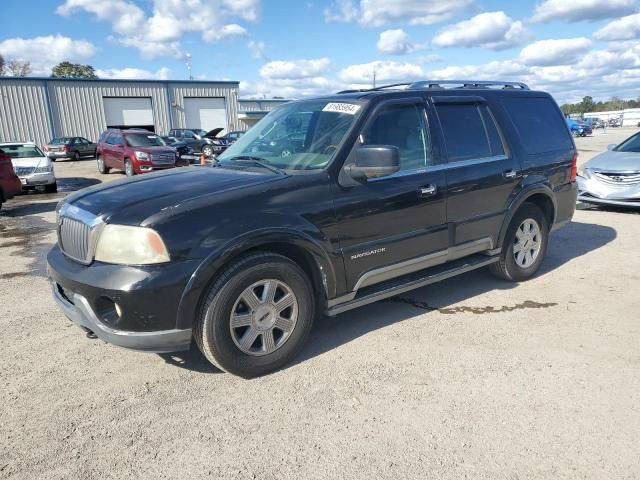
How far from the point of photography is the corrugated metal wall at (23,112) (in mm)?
32000

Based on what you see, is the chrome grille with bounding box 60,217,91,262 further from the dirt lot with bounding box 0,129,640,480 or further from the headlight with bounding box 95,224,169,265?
the dirt lot with bounding box 0,129,640,480

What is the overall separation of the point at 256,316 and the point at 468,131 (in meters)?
2.65

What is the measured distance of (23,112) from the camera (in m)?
32.5

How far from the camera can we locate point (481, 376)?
3.37 metres

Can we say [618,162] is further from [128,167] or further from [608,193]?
[128,167]

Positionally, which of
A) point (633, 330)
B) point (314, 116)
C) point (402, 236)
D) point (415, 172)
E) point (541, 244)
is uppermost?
point (314, 116)

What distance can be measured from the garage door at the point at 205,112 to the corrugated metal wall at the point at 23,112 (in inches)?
386

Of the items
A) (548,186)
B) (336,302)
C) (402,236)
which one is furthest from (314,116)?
(548,186)

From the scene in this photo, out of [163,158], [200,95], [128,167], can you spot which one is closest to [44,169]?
[128,167]

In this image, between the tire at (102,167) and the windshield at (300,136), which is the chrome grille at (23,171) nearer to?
the tire at (102,167)

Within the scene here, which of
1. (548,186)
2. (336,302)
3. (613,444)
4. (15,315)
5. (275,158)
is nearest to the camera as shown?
(613,444)

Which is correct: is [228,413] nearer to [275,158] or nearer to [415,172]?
[275,158]

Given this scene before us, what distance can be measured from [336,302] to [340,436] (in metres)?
1.12

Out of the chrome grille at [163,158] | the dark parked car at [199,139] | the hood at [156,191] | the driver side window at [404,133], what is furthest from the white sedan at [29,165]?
the driver side window at [404,133]
